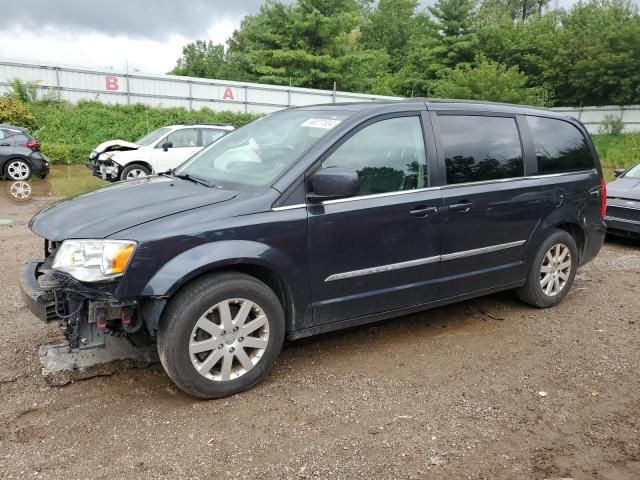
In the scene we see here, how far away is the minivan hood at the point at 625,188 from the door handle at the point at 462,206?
5.08m

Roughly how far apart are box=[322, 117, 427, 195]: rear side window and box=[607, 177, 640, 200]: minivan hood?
546cm

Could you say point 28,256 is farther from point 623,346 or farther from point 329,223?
point 623,346

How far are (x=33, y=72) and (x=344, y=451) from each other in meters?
22.2

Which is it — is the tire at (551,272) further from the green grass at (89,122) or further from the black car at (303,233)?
the green grass at (89,122)

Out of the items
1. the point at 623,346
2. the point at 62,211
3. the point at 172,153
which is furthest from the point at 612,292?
the point at 172,153

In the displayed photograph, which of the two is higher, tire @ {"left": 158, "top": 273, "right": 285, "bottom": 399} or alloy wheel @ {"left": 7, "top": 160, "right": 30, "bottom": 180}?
alloy wheel @ {"left": 7, "top": 160, "right": 30, "bottom": 180}

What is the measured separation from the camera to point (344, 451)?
2.81 m

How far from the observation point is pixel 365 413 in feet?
10.4

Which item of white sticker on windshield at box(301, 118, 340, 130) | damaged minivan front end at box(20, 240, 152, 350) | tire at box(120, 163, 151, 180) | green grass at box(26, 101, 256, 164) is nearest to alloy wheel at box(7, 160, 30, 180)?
tire at box(120, 163, 151, 180)

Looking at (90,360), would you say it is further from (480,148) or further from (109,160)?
(109,160)

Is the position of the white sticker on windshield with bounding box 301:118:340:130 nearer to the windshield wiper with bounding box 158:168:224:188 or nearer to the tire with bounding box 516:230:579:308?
the windshield wiper with bounding box 158:168:224:188

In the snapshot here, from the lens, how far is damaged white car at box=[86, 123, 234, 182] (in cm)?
1275

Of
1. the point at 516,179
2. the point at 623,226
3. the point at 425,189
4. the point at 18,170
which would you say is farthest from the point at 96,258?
the point at 18,170

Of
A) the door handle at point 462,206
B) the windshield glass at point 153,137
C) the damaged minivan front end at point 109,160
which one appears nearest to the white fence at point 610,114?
the windshield glass at point 153,137
